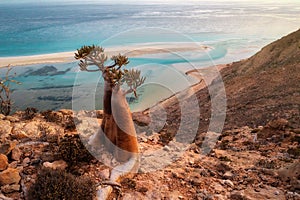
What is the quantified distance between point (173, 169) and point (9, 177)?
12.9 ft

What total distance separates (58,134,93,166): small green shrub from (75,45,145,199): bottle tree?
428 mm

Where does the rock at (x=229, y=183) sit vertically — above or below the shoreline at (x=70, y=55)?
above

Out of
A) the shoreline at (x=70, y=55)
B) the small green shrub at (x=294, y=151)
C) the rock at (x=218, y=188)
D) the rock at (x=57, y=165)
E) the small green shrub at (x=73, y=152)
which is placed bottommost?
the shoreline at (x=70, y=55)

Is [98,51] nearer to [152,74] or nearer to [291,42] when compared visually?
[152,74]

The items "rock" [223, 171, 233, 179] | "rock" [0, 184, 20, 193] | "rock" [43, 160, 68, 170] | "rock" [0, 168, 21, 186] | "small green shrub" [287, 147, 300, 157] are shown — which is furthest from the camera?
"small green shrub" [287, 147, 300, 157]

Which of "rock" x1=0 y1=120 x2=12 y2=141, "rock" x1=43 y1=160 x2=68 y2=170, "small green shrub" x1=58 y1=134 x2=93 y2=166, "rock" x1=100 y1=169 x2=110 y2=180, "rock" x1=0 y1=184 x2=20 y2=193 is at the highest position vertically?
"small green shrub" x1=58 y1=134 x2=93 y2=166

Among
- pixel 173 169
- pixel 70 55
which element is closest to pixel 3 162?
pixel 173 169

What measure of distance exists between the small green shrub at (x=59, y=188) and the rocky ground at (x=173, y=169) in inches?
14.7

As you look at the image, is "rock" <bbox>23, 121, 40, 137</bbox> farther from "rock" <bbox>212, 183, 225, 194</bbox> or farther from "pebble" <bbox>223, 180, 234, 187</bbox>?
"pebble" <bbox>223, 180, 234, 187</bbox>

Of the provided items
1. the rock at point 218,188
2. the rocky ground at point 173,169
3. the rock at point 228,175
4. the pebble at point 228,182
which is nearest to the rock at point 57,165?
the rocky ground at point 173,169

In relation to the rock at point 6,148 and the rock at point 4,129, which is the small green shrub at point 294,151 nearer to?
the rock at point 6,148

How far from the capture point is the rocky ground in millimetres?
6547

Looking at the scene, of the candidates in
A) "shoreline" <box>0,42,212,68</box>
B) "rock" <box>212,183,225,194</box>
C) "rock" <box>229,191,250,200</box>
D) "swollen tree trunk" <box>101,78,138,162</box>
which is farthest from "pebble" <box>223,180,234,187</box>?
"shoreline" <box>0,42,212,68</box>

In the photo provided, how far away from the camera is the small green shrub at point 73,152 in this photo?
7.02 meters
